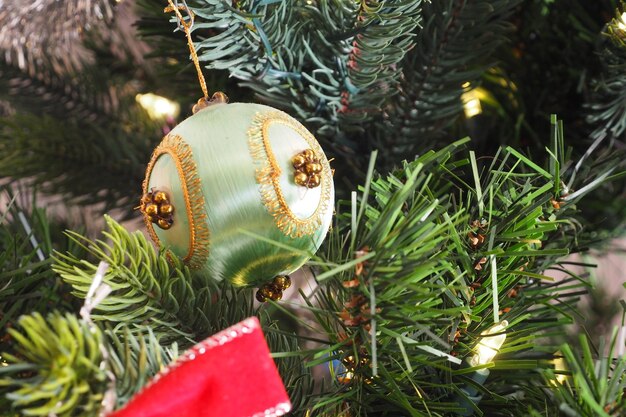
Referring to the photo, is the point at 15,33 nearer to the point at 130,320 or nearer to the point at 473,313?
the point at 130,320

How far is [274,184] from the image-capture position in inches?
13.1

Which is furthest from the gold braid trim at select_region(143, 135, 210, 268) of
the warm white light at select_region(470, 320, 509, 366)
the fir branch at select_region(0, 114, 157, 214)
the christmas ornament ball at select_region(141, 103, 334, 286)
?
the fir branch at select_region(0, 114, 157, 214)

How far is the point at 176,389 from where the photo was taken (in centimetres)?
25

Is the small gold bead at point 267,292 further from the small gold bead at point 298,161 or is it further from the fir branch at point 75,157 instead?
the fir branch at point 75,157

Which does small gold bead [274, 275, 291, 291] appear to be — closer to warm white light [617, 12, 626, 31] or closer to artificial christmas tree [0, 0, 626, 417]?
artificial christmas tree [0, 0, 626, 417]

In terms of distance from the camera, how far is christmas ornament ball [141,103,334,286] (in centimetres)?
33

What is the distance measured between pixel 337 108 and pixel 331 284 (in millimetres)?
190

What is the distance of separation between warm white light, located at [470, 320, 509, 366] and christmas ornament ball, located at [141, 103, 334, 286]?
0.11 meters

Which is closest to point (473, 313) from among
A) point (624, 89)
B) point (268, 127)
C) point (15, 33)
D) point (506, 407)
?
point (506, 407)

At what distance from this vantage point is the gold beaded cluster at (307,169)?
0.34 m

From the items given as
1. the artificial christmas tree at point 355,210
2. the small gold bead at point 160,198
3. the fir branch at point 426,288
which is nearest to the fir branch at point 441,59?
the artificial christmas tree at point 355,210

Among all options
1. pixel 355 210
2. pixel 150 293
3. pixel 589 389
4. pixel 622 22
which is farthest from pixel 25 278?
pixel 622 22

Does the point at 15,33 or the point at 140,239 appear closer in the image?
the point at 140,239

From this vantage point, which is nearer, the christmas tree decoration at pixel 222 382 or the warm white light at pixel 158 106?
the christmas tree decoration at pixel 222 382
